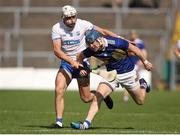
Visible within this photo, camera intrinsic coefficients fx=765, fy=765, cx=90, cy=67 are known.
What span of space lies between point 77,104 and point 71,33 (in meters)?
8.75

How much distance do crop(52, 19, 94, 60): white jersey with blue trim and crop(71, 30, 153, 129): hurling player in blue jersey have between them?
544mm

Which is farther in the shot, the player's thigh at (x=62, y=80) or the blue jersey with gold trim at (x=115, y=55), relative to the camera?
the player's thigh at (x=62, y=80)

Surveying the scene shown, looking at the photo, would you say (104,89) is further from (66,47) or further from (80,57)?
(66,47)

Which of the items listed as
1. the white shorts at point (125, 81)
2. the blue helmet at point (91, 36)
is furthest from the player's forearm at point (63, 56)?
the blue helmet at point (91, 36)

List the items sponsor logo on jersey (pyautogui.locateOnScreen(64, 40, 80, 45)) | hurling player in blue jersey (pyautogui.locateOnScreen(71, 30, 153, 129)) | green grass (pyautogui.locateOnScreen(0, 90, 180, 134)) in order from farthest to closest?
1. sponsor logo on jersey (pyautogui.locateOnScreen(64, 40, 80, 45))
2. green grass (pyautogui.locateOnScreen(0, 90, 180, 134))
3. hurling player in blue jersey (pyautogui.locateOnScreen(71, 30, 153, 129))

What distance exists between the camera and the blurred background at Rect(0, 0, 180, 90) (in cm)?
3506

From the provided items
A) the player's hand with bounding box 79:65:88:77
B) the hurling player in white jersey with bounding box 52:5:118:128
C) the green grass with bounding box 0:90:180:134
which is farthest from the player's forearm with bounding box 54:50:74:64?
the green grass with bounding box 0:90:180:134

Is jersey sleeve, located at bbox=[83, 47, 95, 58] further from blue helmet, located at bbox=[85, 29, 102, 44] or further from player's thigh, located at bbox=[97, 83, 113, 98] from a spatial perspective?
player's thigh, located at bbox=[97, 83, 113, 98]

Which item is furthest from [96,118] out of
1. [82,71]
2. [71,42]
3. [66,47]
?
[82,71]

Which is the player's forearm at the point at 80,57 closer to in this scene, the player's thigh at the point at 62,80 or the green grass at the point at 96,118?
the player's thigh at the point at 62,80

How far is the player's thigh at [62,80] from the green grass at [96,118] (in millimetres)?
749

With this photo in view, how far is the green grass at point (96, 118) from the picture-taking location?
13547 mm

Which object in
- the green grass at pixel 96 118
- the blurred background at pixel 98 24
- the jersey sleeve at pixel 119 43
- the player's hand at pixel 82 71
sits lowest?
the blurred background at pixel 98 24

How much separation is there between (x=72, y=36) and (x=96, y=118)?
10.3 ft
